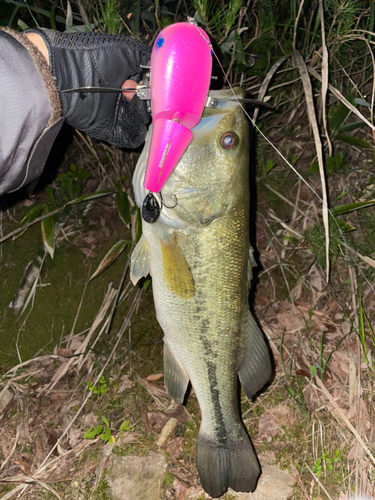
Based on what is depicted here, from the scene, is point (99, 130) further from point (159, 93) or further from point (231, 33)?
point (231, 33)

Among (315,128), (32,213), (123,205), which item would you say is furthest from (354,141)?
(32,213)

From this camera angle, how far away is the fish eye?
1.98m

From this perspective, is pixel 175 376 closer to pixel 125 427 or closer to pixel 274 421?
pixel 125 427

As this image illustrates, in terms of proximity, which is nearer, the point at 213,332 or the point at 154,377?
the point at 213,332

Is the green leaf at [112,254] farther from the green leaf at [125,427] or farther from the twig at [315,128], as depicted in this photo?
the twig at [315,128]

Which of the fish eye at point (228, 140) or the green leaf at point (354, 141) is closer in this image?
the fish eye at point (228, 140)

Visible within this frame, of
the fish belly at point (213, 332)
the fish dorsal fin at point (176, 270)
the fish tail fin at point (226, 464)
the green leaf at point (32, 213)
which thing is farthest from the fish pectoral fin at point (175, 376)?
the green leaf at point (32, 213)

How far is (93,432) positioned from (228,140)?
98.0 inches

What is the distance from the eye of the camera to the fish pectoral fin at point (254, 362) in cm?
240

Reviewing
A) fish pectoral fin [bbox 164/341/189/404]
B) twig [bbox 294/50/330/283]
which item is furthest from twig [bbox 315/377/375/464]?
fish pectoral fin [bbox 164/341/189/404]

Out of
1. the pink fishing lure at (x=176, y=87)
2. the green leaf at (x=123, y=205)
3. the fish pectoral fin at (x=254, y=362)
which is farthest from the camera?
the green leaf at (x=123, y=205)

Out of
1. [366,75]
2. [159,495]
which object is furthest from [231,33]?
[159,495]

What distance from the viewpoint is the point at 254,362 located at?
2.43 meters

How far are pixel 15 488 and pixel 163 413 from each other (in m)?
1.26
